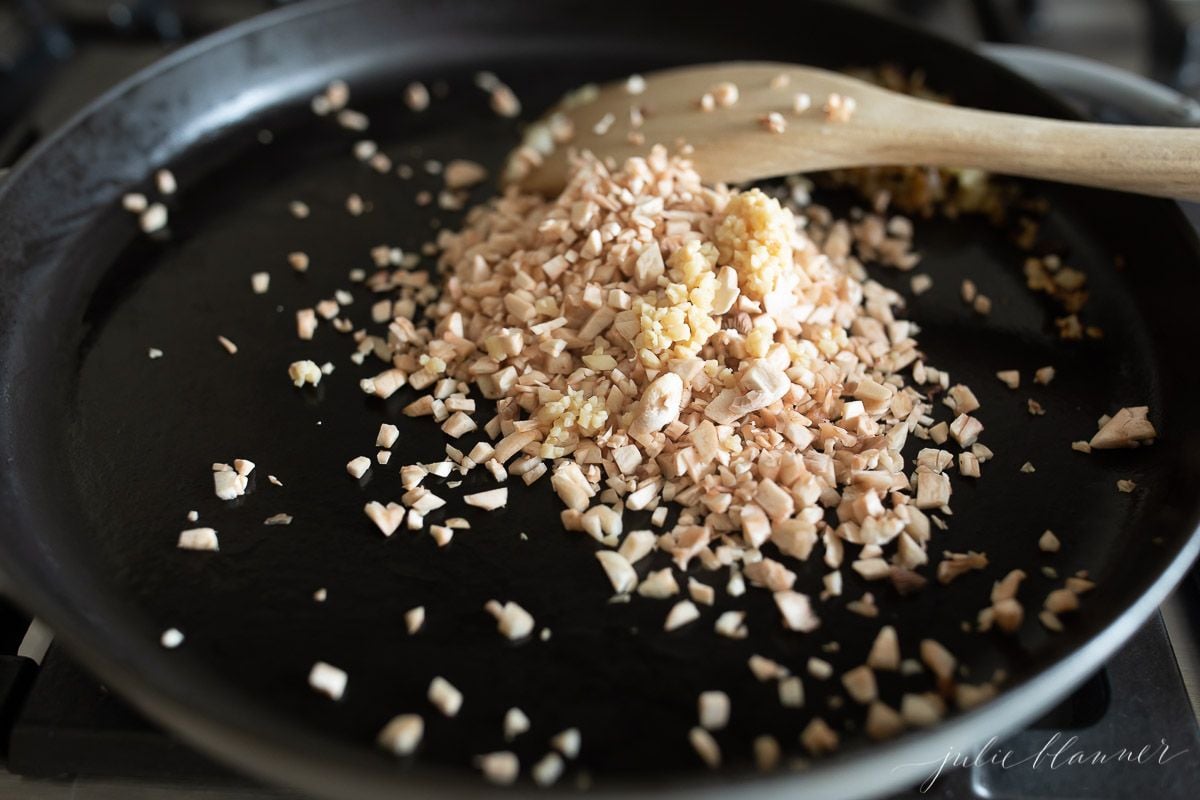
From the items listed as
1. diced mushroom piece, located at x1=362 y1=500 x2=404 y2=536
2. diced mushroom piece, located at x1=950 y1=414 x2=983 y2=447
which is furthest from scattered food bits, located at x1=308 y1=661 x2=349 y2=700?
diced mushroom piece, located at x1=950 y1=414 x2=983 y2=447

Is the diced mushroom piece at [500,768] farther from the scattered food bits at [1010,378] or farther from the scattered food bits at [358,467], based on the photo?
the scattered food bits at [1010,378]

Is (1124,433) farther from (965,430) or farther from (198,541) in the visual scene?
(198,541)

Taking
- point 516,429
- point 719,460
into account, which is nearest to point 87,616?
point 516,429

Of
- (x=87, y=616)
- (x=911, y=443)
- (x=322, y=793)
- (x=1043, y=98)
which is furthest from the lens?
(x=1043, y=98)

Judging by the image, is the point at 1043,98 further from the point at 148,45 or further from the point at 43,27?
the point at 43,27

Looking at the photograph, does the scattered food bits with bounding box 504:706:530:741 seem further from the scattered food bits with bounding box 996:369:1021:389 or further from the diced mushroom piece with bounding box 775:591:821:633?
the scattered food bits with bounding box 996:369:1021:389

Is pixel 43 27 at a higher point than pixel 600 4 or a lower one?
lower

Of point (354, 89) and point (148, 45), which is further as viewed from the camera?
point (148, 45)

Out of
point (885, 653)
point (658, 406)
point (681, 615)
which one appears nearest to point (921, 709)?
point (885, 653)
